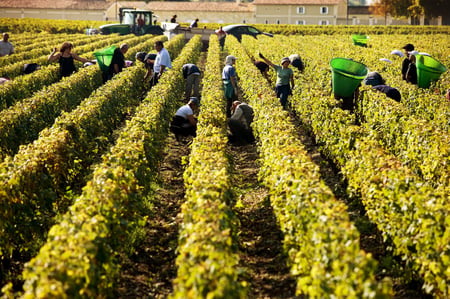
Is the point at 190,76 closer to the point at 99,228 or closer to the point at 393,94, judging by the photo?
the point at 393,94

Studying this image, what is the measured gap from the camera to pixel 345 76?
13.1 metres

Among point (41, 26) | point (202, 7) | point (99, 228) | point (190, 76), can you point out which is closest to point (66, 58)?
point (190, 76)

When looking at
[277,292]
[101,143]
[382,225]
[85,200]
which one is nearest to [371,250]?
[382,225]

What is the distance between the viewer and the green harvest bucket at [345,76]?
43.1 ft

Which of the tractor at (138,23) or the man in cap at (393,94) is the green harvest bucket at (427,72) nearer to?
the man in cap at (393,94)

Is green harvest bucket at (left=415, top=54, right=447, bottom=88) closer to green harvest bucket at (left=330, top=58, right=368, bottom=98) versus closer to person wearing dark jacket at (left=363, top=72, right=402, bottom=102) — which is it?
person wearing dark jacket at (left=363, top=72, right=402, bottom=102)

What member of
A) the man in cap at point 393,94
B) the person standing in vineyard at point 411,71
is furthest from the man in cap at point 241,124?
the person standing in vineyard at point 411,71

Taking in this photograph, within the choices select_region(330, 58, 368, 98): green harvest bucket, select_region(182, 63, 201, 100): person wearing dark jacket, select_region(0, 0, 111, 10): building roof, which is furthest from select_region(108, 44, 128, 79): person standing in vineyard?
select_region(0, 0, 111, 10): building roof

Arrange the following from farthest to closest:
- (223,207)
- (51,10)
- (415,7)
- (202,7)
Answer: (202,7) < (51,10) < (415,7) < (223,207)

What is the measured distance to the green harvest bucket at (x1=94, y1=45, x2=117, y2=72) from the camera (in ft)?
55.8

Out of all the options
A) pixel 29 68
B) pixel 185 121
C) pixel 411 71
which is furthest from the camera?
pixel 29 68

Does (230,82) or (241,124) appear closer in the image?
(241,124)

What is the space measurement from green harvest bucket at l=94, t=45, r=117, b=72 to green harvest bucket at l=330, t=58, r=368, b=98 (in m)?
7.05

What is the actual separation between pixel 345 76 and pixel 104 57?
7852mm
